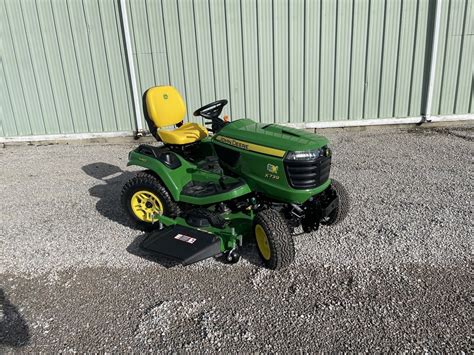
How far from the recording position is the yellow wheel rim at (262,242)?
3.26 m

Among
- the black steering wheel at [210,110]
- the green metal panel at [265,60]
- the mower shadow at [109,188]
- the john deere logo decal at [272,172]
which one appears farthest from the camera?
the green metal panel at [265,60]

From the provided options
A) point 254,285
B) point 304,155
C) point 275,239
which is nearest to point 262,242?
point 275,239

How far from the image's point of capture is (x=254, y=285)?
3174mm

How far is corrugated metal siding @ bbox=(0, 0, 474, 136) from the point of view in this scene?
677 centimetres

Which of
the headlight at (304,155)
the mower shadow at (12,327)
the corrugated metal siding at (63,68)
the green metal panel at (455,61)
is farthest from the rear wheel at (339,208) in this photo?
the corrugated metal siding at (63,68)

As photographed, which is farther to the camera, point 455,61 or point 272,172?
point 455,61

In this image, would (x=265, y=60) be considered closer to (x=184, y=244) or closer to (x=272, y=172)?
(x=272, y=172)

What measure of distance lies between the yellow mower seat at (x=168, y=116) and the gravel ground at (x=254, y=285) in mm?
1015

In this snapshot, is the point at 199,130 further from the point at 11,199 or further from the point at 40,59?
the point at 40,59

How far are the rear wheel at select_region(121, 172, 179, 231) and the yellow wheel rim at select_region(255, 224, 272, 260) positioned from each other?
3.11 feet

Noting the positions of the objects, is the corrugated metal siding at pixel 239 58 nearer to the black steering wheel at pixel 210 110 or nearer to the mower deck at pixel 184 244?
the black steering wheel at pixel 210 110

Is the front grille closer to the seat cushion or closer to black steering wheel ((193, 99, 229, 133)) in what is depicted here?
black steering wheel ((193, 99, 229, 133))

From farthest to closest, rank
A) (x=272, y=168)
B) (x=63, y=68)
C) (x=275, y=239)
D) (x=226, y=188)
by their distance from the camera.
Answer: (x=63, y=68), (x=226, y=188), (x=272, y=168), (x=275, y=239)

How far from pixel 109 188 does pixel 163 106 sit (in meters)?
1.73
